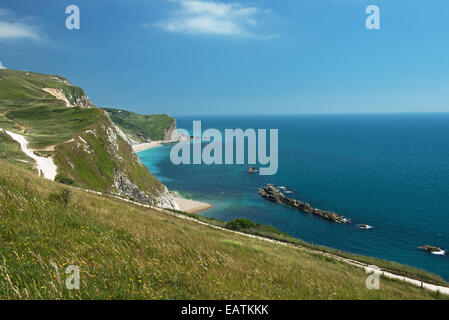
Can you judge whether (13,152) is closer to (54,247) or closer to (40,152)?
(40,152)

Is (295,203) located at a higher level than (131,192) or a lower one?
lower

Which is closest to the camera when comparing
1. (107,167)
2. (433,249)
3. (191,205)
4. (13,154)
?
(13,154)

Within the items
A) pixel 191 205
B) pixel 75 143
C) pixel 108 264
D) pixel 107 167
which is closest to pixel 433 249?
pixel 191 205

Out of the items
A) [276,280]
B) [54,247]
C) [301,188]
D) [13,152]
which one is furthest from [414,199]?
[13,152]

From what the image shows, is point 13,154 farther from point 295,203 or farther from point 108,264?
point 295,203

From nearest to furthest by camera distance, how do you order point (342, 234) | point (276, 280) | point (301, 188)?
point (276, 280)
point (342, 234)
point (301, 188)

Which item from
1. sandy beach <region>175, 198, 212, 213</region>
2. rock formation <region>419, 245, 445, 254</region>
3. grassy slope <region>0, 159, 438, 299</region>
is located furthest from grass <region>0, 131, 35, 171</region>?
rock formation <region>419, 245, 445, 254</region>

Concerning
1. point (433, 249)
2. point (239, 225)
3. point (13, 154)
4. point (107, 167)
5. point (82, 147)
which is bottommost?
point (433, 249)
